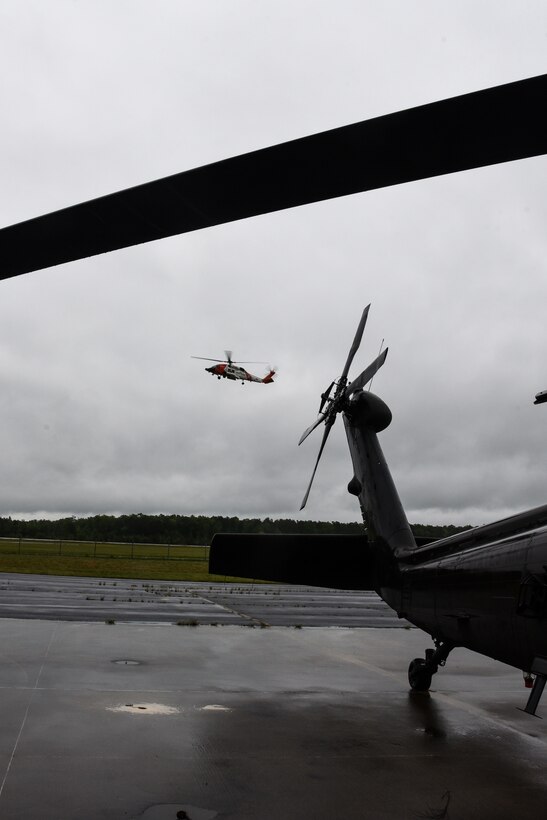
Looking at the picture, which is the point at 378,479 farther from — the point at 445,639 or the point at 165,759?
the point at 165,759

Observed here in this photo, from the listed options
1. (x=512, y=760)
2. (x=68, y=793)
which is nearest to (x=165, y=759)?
(x=68, y=793)

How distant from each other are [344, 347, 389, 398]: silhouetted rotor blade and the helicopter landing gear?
4.23 m

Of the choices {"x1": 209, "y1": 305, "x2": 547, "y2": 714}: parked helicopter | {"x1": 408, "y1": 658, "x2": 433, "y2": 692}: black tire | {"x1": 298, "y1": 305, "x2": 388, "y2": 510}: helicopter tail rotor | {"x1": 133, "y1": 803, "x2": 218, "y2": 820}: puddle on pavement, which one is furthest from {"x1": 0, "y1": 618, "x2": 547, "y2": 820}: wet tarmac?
{"x1": 298, "y1": 305, "x2": 388, "y2": 510}: helicopter tail rotor

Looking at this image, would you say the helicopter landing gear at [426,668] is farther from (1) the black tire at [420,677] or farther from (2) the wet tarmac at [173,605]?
(2) the wet tarmac at [173,605]

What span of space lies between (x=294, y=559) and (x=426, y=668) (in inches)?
100

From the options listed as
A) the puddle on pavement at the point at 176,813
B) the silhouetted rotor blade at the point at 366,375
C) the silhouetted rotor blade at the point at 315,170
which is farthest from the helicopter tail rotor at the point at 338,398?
the silhouetted rotor blade at the point at 315,170

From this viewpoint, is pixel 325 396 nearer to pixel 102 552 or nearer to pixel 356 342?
pixel 356 342

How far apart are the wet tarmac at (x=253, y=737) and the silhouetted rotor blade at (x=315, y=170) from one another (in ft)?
14.8

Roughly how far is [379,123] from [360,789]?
5828 millimetres

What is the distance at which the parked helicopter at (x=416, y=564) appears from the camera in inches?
290

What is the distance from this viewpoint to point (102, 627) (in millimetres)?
15898

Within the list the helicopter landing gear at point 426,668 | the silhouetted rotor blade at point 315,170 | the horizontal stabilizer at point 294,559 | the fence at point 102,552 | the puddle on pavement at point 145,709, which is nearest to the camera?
the silhouetted rotor blade at point 315,170

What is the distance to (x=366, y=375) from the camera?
37.9 ft

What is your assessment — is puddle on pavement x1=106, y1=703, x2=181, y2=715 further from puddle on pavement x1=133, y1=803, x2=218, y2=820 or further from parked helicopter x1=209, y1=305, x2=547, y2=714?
puddle on pavement x1=133, y1=803, x2=218, y2=820
